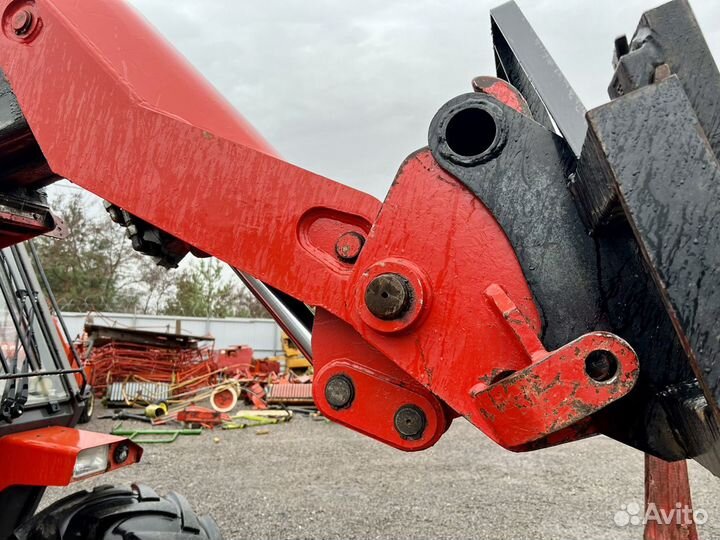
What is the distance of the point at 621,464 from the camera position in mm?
6641

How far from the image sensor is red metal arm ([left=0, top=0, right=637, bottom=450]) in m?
1.10

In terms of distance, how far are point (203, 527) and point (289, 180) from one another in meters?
1.62

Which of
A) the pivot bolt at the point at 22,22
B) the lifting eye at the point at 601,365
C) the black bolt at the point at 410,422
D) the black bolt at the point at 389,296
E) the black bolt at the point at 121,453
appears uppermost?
the pivot bolt at the point at 22,22

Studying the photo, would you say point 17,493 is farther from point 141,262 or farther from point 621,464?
point 141,262

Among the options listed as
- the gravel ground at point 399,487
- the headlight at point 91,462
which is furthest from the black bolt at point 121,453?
the gravel ground at point 399,487

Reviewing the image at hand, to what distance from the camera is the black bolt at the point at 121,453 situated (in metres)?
2.26

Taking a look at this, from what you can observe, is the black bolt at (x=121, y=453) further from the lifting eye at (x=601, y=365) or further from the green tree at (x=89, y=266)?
the green tree at (x=89, y=266)

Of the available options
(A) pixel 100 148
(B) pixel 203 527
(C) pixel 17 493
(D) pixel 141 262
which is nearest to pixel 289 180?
(A) pixel 100 148

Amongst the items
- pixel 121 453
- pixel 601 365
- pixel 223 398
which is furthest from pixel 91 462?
pixel 223 398

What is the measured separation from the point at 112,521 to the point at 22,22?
5.57ft

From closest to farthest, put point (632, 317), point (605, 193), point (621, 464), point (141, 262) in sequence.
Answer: point (605, 193), point (632, 317), point (621, 464), point (141, 262)

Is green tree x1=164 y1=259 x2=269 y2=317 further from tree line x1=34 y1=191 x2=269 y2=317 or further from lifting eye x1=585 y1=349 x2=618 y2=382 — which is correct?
lifting eye x1=585 y1=349 x2=618 y2=382

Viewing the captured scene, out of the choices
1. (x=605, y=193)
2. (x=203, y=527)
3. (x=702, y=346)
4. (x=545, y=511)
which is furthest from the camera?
(x=545, y=511)

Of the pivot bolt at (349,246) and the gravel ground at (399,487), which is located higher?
the pivot bolt at (349,246)
